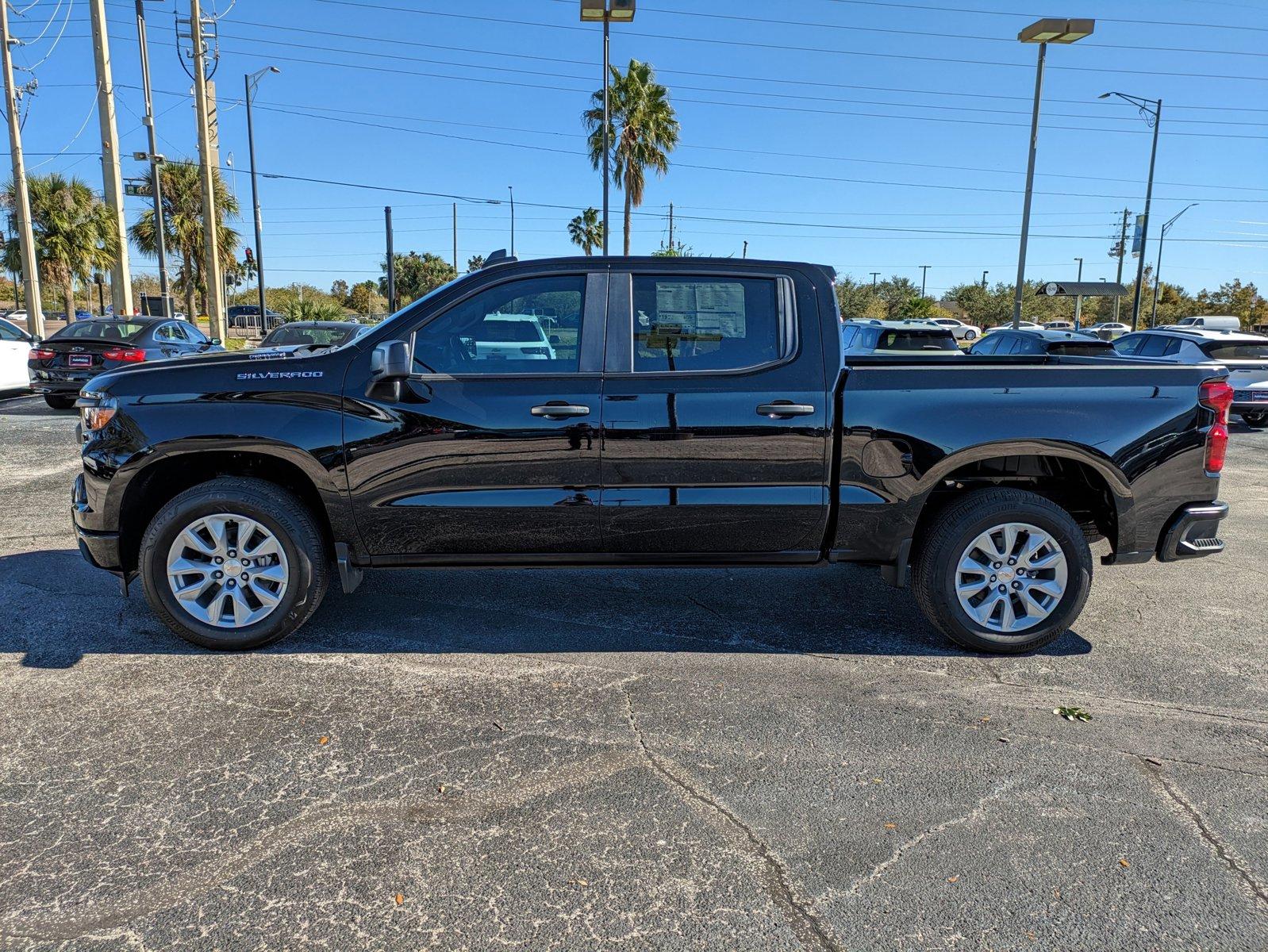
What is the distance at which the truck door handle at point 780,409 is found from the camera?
4.20m

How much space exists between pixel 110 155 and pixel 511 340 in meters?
22.5

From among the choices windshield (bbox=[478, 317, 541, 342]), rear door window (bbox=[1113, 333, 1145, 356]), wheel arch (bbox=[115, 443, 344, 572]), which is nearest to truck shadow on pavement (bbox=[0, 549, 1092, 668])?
wheel arch (bbox=[115, 443, 344, 572])

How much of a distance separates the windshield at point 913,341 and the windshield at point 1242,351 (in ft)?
14.7

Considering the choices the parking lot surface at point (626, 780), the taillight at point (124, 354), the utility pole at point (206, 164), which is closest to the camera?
the parking lot surface at point (626, 780)

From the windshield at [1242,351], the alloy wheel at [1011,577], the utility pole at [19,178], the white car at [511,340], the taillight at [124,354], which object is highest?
the utility pole at [19,178]

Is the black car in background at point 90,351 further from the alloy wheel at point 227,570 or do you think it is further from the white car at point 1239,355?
the white car at point 1239,355

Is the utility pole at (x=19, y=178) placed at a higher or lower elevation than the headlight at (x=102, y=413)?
higher

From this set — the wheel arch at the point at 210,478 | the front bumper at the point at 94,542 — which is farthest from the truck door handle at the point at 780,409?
the front bumper at the point at 94,542

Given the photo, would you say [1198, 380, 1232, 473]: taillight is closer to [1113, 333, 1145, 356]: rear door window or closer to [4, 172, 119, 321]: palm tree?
[1113, 333, 1145, 356]: rear door window

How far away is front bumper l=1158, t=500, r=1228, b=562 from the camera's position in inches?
173

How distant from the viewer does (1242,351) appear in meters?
14.5

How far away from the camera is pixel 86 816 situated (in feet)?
9.56

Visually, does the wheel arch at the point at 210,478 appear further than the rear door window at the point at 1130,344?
No

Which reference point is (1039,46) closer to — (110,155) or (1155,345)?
(1155,345)
